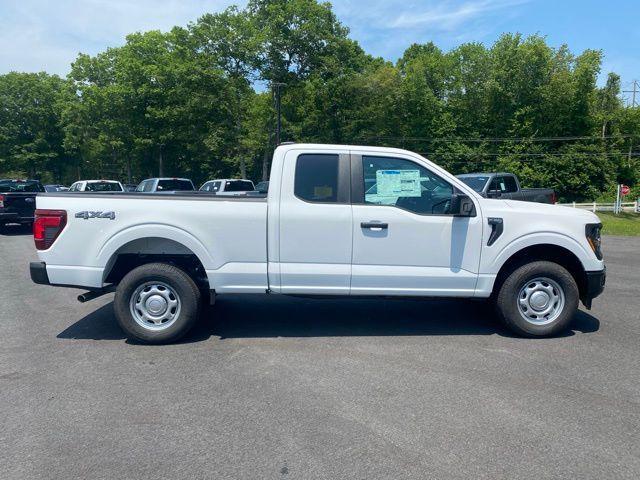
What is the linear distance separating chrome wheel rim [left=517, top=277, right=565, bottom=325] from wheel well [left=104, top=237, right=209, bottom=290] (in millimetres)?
3550

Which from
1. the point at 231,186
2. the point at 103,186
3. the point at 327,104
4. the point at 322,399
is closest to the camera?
the point at 322,399

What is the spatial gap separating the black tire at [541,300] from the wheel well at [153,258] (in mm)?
3350

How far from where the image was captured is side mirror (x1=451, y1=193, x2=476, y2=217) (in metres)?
5.17

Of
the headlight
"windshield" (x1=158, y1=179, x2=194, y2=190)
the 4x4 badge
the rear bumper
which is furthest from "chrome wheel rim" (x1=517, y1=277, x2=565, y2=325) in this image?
"windshield" (x1=158, y1=179, x2=194, y2=190)

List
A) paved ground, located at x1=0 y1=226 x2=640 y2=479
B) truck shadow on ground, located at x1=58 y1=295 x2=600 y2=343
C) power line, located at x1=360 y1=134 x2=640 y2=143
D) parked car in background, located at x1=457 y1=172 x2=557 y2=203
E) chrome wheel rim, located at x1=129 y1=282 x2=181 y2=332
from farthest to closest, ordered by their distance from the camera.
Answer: power line, located at x1=360 y1=134 x2=640 y2=143
parked car in background, located at x1=457 y1=172 x2=557 y2=203
truck shadow on ground, located at x1=58 y1=295 x2=600 y2=343
chrome wheel rim, located at x1=129 y1=282 x2=181 y2=332
paved ground, located at x1=0 y1=226 x2=640 y2=479

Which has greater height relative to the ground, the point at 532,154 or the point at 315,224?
the point at 532,154

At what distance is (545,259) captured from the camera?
5652 mm

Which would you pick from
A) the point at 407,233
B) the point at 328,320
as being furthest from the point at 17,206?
the point at 407,233

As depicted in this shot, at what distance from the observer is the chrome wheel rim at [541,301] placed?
544 cm

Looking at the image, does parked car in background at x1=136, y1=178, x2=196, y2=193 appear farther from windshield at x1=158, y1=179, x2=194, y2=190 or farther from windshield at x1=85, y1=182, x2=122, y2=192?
windshield at x1=85, y1=182, x2=122, y2=192

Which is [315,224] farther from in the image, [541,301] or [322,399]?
[541,301]

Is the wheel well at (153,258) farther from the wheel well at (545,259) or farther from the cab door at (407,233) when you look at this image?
the wheel well at (545,259)

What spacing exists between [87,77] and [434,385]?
51611 millimetres

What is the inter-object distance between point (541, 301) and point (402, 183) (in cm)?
203
